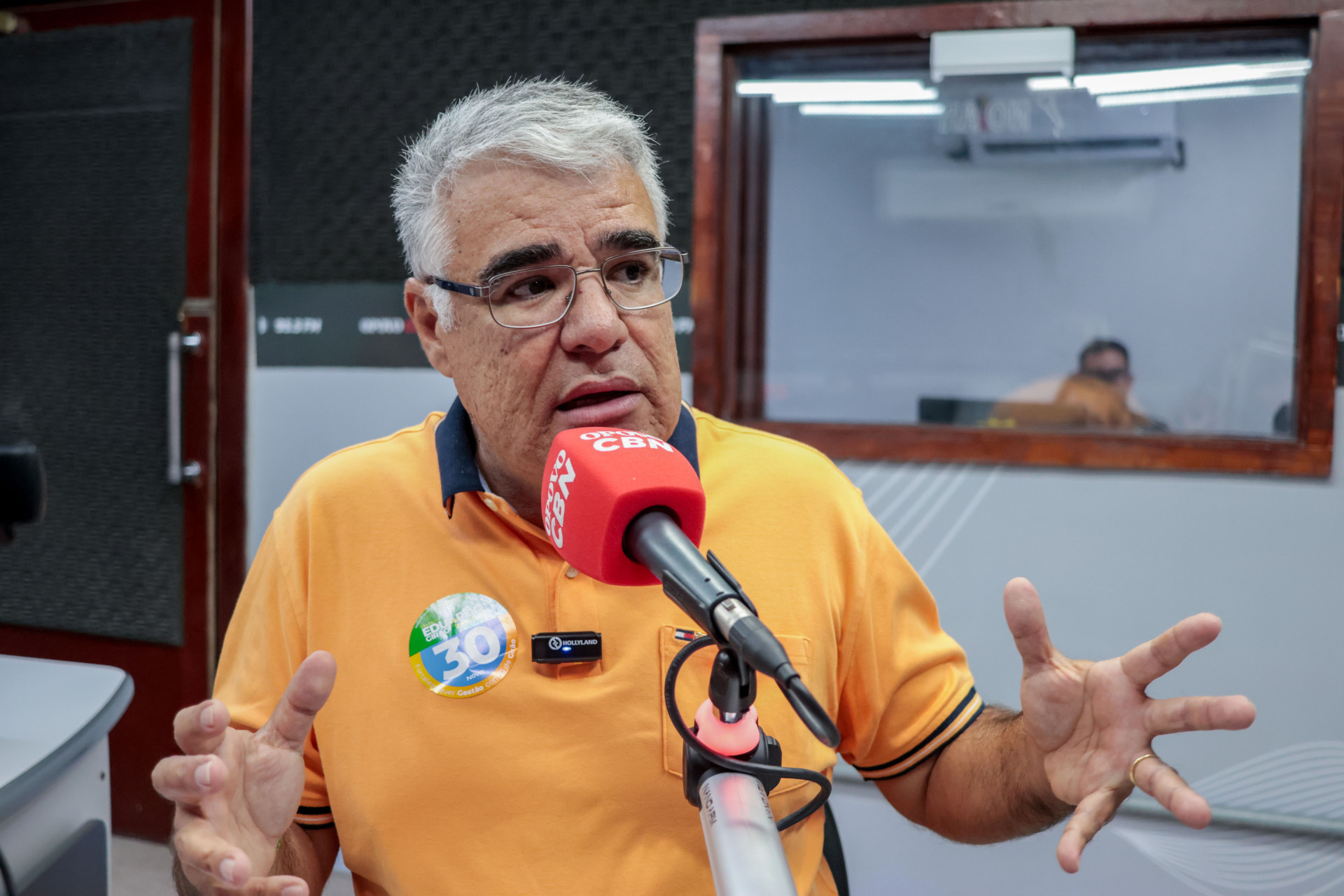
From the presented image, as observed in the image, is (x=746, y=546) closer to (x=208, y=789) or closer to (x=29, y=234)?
(x=208, y=789)

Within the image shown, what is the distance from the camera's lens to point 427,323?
4.29 ft

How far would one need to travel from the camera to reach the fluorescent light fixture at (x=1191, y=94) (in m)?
2.13

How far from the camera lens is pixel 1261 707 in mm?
2123

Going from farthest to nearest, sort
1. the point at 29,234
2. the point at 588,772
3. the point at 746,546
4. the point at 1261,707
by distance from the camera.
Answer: the point at 29,234
the point at 1261,707
the point at 746,546
the point at 588,772

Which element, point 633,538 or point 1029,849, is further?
point 1029,849

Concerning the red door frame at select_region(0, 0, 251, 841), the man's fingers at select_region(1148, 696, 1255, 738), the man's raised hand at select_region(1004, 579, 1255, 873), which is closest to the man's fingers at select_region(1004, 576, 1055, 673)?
the man's raised hand at select_region(1004, 579, 1255, 873)

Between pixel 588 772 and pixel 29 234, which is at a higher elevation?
pixel 29 234

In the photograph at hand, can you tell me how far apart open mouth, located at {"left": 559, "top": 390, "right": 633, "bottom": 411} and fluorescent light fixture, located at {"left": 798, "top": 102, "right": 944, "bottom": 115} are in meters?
1.53

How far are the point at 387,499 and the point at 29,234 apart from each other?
7.91 ft

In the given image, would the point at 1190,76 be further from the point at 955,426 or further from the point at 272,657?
the point at 272,657

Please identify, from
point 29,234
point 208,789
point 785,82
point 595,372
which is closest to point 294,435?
point 29,234

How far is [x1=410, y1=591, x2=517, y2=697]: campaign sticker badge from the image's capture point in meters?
1.12

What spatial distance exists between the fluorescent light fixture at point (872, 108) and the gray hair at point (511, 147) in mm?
1246

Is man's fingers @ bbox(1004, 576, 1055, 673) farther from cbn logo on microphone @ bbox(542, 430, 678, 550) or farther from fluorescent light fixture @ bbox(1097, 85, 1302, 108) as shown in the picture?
fluorescent light fixture @ bbox(1097, 85, 1302, 108)
